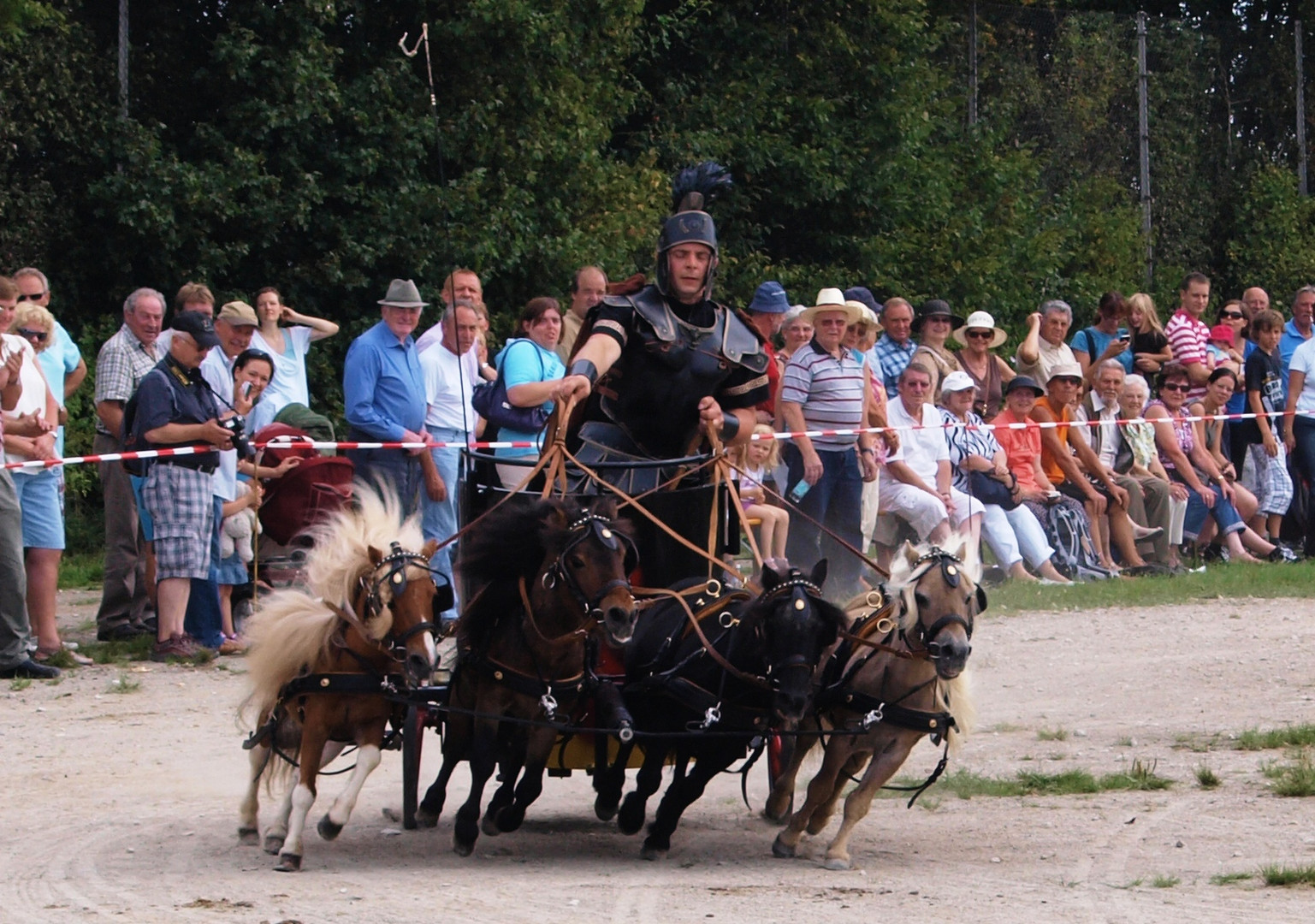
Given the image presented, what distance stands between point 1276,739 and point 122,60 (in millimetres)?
12750

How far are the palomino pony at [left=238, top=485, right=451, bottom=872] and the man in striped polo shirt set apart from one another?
20.3 ft

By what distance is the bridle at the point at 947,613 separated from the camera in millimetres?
7395

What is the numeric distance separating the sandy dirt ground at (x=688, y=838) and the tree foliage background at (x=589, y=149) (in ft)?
12.9

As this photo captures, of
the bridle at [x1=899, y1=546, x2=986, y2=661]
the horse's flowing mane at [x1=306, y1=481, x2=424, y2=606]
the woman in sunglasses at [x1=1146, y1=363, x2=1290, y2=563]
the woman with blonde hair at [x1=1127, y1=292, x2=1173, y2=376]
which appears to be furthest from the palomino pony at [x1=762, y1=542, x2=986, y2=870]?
the woman with blonde hair at [x1=1127, y1=292, x2=1173, y2=376]

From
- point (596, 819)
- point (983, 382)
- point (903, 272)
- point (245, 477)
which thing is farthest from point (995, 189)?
point (596, 819)

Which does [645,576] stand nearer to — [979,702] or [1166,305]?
[979,702]

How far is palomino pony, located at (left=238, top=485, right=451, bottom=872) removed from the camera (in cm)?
734

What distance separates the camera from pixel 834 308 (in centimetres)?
1362

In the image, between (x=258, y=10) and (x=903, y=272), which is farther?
(x=903, y=272)

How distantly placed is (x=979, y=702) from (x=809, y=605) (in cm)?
402

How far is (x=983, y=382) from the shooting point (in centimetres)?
1576

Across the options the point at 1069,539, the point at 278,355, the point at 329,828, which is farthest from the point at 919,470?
the point at 329,828

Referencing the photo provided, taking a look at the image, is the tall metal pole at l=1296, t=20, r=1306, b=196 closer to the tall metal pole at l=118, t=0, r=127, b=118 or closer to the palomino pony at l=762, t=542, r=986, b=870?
the tall metal pole at l=118, t=0, r=127, b=118

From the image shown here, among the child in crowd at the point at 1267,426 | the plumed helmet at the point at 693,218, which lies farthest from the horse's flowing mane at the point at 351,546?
the child in crowd at the point at 1267,426
